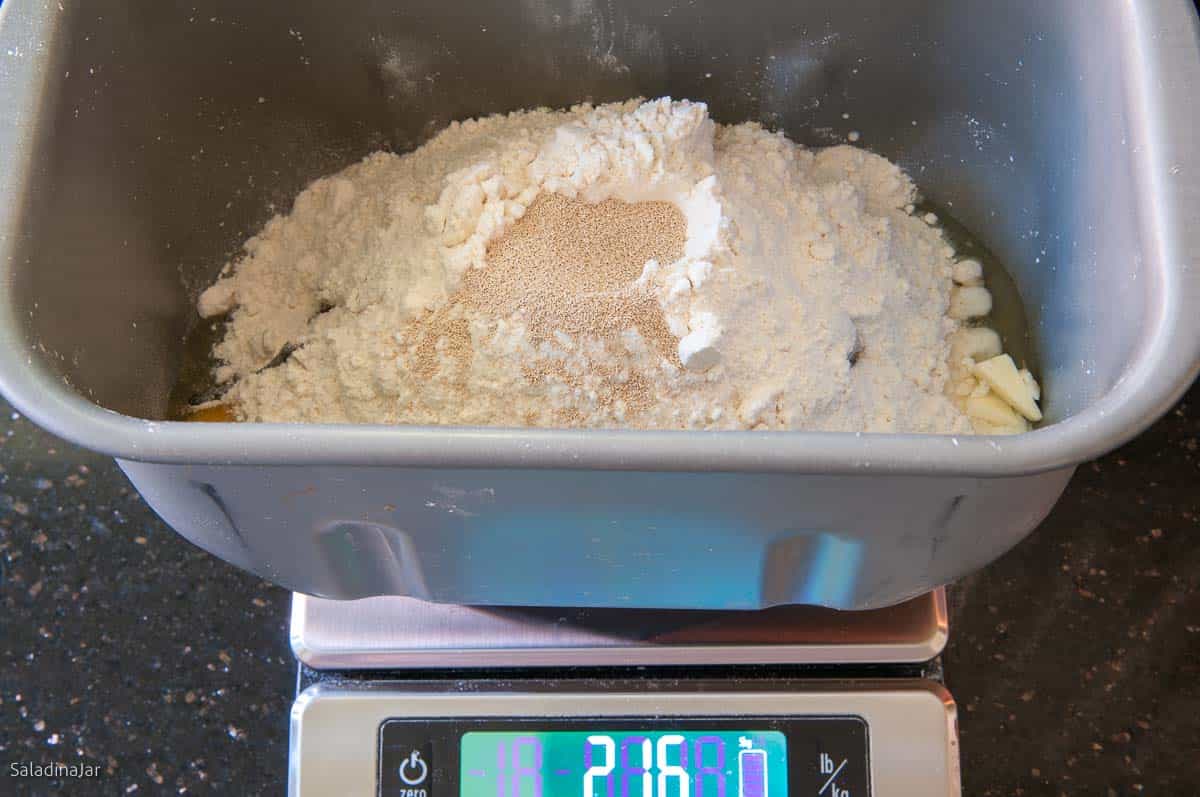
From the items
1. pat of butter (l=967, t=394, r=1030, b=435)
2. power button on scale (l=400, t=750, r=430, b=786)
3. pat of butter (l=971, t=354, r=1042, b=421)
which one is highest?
pat of butter (l=971, t=354, r=1042, b=421)

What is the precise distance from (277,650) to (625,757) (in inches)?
9.4

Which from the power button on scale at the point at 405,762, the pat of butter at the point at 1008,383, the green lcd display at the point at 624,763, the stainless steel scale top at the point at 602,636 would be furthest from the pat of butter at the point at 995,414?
the power button on scale at the point at 405,762

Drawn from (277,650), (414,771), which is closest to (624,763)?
(414,771)

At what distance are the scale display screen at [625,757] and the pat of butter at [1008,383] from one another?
0.21 m

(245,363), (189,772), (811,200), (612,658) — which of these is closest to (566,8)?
(811,200)

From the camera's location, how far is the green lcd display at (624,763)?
2.00 ft

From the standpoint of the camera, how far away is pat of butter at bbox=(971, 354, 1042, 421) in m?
0.67

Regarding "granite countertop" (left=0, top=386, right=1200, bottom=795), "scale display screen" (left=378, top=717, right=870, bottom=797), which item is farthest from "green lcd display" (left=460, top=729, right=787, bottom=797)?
"granite countertop" (left=0, top=386, right=1200, bottom=795)

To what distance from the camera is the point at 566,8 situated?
2.36 feet

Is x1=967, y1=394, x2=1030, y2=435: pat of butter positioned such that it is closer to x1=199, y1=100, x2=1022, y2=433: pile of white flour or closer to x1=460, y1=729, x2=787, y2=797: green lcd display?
x1=199, y1=100, x2=1022, y2=433: pile of white flour

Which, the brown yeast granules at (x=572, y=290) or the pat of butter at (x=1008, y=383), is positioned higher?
the brown yeast granules at (x=572, y=290)

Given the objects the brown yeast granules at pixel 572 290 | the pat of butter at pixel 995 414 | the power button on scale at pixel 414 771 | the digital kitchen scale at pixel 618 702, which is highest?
the brown yeast granules at pixel 572 290

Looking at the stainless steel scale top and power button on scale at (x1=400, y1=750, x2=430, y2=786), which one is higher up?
the stainless steel scale top

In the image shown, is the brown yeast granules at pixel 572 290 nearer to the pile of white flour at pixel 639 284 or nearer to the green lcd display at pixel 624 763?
the pile of white flour at pixel 639 284
